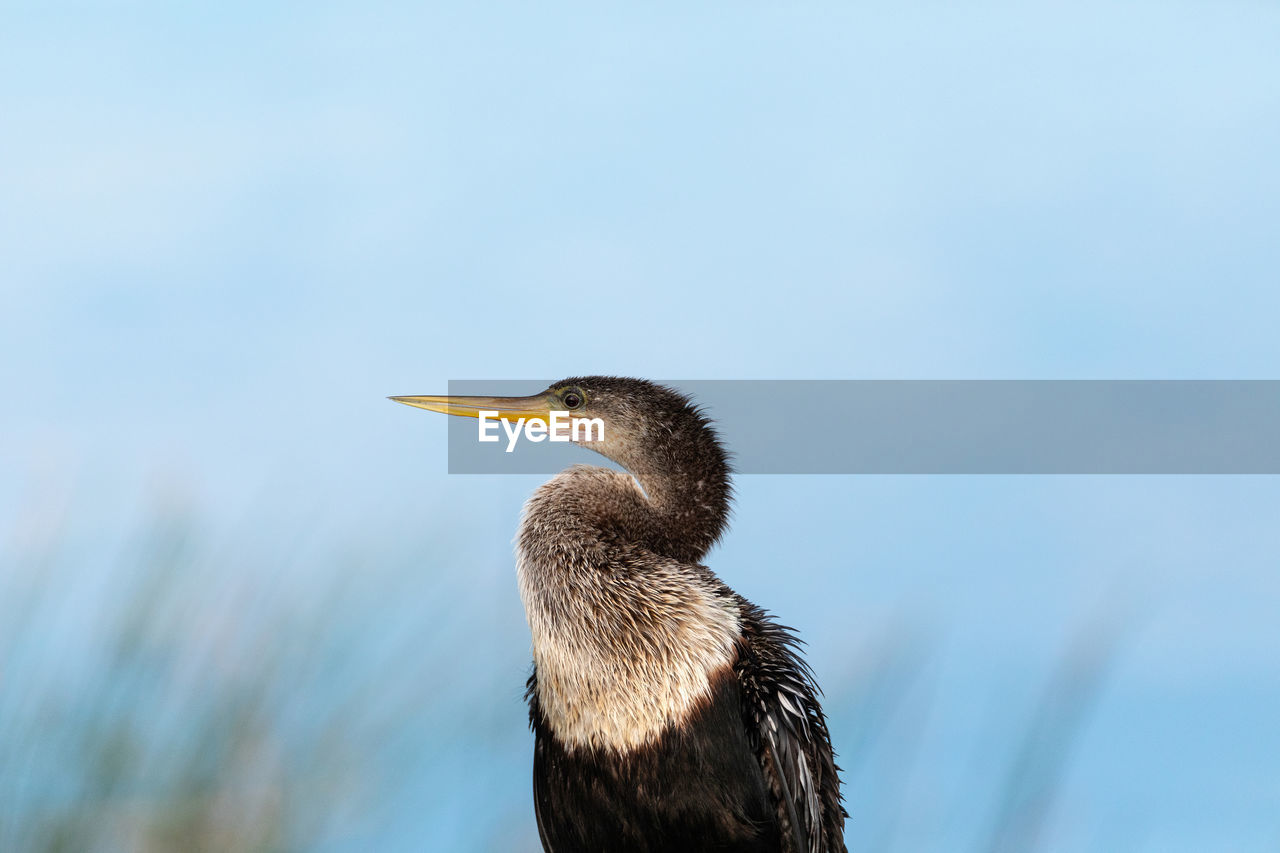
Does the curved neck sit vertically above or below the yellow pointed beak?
below

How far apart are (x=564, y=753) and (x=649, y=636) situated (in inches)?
19.9

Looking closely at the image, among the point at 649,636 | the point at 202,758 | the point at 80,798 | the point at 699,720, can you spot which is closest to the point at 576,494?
the point at 649,636

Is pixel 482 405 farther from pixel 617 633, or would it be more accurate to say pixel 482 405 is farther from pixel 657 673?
pixel 657 673

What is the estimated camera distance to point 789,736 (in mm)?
4355

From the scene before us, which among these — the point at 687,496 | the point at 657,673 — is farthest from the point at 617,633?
Result: the point at 687,496

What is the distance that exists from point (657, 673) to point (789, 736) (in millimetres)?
471

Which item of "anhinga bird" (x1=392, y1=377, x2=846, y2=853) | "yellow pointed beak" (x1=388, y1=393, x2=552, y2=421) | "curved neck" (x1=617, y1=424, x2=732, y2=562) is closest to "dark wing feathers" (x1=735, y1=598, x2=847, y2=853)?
"anhinga bird" (x1=392, y1=377, x2=846, y2=853)

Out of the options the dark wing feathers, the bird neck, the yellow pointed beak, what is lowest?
the dark wing feathers

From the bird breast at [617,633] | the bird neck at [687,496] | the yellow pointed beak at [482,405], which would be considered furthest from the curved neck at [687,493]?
the yellow pointed beak at [482,405]

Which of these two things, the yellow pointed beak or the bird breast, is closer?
the bird breast

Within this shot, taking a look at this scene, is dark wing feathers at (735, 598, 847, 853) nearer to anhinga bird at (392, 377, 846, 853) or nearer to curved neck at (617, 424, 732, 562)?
anhinga bird at (392, 377, 846, 853)

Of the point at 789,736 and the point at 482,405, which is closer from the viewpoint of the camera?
the point at 789,736

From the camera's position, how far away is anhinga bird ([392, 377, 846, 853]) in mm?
4262

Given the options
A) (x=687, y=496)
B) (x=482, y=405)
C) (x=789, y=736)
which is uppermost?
(x=482, y=405)
